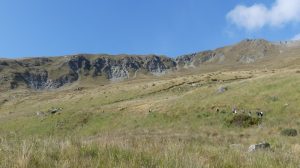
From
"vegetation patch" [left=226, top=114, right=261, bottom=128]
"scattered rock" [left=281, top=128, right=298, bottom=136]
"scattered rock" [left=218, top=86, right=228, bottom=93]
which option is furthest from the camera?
"scattered rock" [left=218, top=86, right=228, bottom=93]

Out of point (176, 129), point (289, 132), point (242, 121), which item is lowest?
point (176, 129)

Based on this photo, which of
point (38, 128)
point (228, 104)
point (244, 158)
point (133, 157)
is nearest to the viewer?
point (133, 157)

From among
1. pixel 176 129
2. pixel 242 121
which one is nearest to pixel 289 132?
pixel 242 121

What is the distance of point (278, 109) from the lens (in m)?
38.8

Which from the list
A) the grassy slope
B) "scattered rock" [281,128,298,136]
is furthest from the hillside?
"scattered rock" [281,128,298,136]

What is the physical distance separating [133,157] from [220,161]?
1.63m

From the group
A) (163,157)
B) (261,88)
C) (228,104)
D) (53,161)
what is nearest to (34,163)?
(53,161)

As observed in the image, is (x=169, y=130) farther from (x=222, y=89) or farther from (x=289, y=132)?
(x=222, y=89)

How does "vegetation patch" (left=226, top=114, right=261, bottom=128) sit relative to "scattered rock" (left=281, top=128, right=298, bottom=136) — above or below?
below

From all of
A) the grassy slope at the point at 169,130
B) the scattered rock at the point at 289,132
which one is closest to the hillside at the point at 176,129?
the grassy slope at the point at 169,130

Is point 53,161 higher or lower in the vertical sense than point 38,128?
A: higher

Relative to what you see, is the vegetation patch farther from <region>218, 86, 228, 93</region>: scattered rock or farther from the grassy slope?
<region>218, 86, 228, 93</region>: scattered rock

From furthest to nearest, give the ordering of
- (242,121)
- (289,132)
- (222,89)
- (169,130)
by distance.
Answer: (222,89), (169,130), (242,121), (289,132)

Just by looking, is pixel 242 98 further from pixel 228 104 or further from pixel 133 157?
pixel 133 157
